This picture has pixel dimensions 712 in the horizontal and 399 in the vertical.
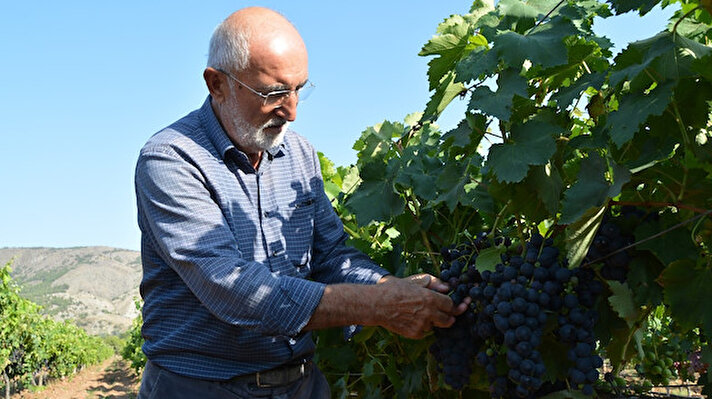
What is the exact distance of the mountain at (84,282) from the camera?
422 ft

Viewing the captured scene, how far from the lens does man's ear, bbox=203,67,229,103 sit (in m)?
A: 2.91

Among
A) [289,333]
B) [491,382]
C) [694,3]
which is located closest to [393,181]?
[289,333]

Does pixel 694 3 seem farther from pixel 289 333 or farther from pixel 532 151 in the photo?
pixel 289 333

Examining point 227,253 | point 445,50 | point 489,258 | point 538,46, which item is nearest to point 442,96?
point 445,50

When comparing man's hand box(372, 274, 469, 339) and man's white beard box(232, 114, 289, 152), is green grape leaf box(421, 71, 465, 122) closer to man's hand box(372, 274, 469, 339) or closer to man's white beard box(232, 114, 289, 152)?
man's hand box(372, 274, 469, 339)

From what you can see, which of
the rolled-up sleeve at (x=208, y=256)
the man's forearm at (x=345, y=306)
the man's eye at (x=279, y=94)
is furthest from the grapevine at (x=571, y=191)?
the man's eye at (x=279, y=94)

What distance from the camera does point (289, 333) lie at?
2.38 m

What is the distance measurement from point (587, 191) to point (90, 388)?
2852cm

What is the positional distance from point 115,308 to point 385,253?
484 ft

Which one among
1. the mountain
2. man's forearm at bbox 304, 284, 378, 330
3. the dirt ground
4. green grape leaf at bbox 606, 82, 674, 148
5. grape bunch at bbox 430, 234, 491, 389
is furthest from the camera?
the mountain

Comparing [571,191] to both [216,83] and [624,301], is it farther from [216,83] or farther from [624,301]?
[216,83]

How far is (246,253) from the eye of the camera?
2.75m

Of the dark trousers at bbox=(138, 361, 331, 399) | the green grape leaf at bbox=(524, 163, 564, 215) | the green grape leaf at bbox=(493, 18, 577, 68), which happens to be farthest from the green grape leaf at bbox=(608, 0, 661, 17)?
the dark trousers at bbox=(138, 361, 331, 399)

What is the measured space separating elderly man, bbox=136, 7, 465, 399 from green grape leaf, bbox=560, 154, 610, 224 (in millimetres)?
555
